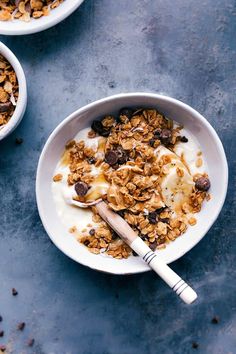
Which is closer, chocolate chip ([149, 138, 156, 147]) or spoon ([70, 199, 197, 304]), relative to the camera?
spoon ([70, 199, 197, 304])

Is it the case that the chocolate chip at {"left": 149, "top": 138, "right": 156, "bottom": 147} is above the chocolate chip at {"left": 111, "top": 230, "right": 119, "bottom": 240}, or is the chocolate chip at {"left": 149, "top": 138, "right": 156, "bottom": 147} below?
above

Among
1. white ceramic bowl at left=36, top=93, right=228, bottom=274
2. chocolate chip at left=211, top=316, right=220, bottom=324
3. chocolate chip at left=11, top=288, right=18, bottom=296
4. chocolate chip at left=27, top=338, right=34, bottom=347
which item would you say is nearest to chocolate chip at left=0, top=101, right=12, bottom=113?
white ceramic bowl at left=36, top=93, right=228, bottom=274

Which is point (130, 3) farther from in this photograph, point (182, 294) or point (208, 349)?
point (208, 349)

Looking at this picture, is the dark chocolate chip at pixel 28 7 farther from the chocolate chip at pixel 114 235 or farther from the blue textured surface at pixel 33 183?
the chocolate chip at pixel 114 235

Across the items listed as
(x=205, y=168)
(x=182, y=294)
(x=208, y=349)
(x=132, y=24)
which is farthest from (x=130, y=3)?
(x=208, y=349)

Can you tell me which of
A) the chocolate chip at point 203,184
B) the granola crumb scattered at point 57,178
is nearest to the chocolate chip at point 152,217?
the chocolate chip at point 203,184

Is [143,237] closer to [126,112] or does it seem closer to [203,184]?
[203,184]

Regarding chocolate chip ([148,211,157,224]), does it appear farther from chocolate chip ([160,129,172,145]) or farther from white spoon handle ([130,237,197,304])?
chocolate chip ([160,129,172,145])
